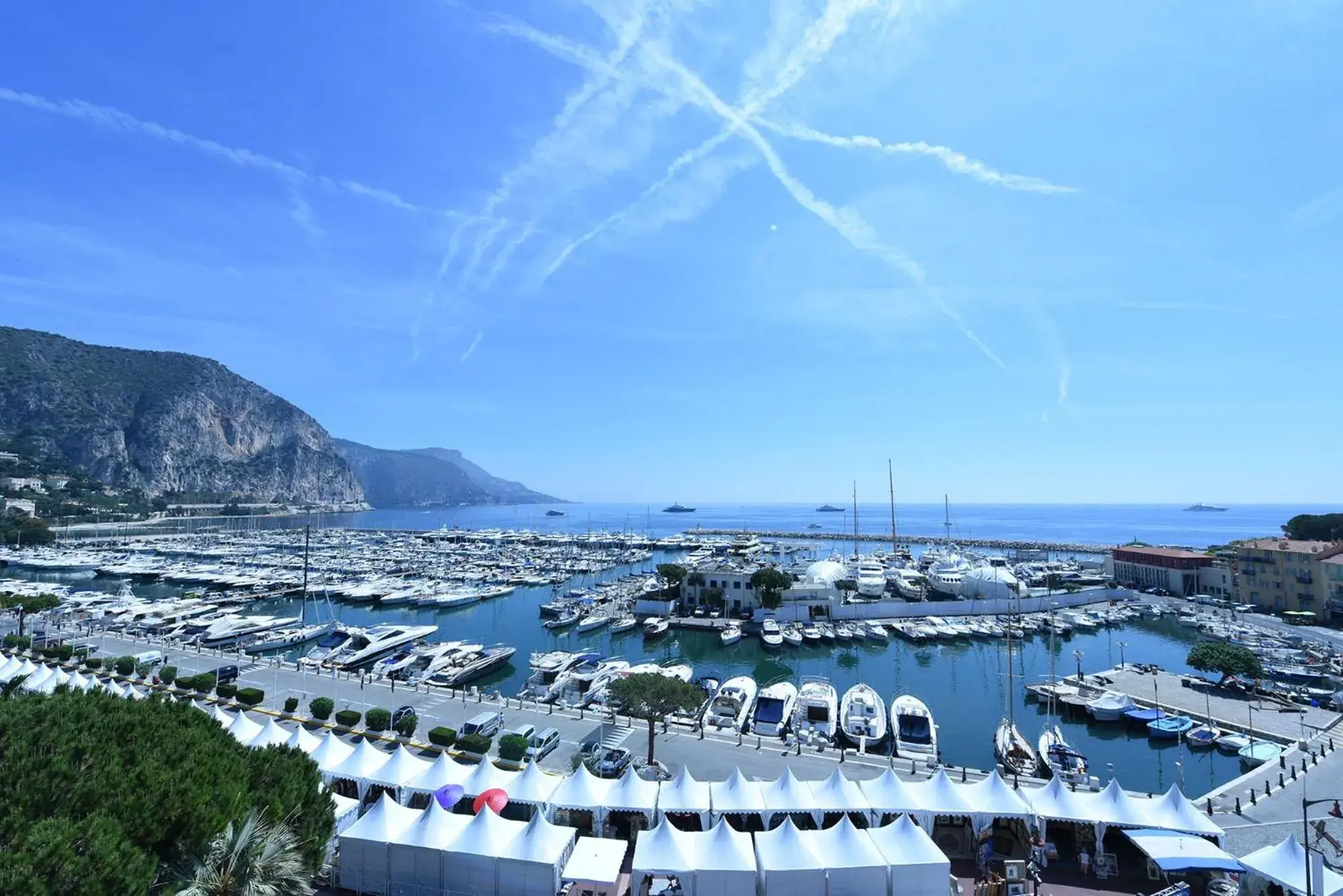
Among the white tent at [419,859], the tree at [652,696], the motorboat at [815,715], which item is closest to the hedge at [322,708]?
the tree at [652,696]

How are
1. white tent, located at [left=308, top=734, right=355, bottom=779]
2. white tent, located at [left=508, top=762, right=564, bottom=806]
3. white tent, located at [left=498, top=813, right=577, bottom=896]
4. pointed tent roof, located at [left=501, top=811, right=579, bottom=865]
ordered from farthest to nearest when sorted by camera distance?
white tent, located at [left=308, top=734, right=355, bottom=779]
white tent, located at [left=508, top=762, right=564, bottom=806]
pointed tent roof, located at [left=501, top=811, right=579, bottom=865]
white tent, located at [left=498, top=813, right=577, bottom=896]

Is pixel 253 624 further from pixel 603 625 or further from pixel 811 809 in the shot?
pixel 811 809

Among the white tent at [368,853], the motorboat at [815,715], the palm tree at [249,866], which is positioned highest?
the palm tree at [249,866]

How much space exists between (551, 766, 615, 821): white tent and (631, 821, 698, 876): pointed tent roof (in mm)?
2447

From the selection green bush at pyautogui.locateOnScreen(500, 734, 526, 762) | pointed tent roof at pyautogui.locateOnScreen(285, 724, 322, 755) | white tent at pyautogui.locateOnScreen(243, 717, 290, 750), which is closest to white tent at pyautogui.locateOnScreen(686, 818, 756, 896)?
green bush at pyautogui.locateOnScreen(500, 734, 526, 762)

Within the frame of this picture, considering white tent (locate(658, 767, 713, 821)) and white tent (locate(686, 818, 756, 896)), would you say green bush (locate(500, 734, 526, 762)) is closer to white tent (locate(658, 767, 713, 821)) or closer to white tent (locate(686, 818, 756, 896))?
white tent (locate(658, 767, 713, 821))

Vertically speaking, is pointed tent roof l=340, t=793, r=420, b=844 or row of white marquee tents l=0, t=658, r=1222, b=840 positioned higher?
pointed tent roof l=340, t=793, r=420, b=844

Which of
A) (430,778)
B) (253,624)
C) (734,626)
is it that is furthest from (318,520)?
(430,778)

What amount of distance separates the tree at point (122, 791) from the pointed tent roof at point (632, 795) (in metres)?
6.70

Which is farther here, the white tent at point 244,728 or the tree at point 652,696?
the tree at point 652,696

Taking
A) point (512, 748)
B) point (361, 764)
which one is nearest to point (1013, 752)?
point (512, 748)

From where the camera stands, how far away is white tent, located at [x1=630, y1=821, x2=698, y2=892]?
503 inches

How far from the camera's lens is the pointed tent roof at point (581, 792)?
15.7 metres

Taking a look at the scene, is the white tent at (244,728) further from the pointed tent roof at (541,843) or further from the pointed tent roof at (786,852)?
the pointed tent roof at (786,852)
